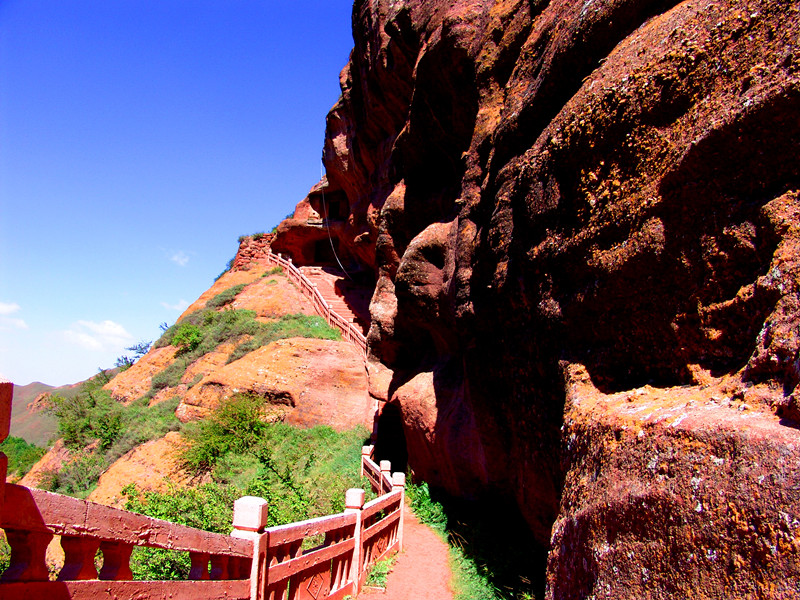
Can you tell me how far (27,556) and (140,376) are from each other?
2383cm

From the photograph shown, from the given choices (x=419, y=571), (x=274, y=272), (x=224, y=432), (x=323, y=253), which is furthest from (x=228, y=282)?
(x=419, y=571)

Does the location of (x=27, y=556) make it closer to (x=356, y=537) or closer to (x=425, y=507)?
(x=356, y=537)

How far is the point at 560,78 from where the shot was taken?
5504 millimetres

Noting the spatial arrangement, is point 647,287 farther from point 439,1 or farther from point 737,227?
point 439,1

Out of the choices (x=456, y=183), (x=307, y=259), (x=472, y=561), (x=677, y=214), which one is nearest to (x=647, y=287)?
(x=677, y=214)

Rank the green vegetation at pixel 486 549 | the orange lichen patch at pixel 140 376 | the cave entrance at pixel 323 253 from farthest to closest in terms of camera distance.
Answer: the cave entrance at pixel 323 253, the orange lichen patch at pixel 140 376, the green vegetation at pixel 486 549

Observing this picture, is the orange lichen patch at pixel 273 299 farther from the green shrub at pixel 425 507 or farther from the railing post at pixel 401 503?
the railing post at pixel 401 503

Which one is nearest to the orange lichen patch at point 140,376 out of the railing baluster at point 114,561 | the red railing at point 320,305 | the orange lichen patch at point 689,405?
the red railing at point 320,305

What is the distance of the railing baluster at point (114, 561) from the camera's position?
2744mm

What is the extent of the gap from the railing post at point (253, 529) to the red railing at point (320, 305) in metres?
15.2

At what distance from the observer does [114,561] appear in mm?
2771

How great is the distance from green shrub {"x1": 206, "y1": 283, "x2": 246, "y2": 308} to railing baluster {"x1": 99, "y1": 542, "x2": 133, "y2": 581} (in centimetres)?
2626

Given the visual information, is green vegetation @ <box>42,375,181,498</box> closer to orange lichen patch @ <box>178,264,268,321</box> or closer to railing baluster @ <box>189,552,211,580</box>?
orange lichen patch @ <box>178,264,268,321</box>

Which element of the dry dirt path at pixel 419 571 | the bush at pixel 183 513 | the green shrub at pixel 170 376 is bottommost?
A: the dry dirt path at pixel 419 571
